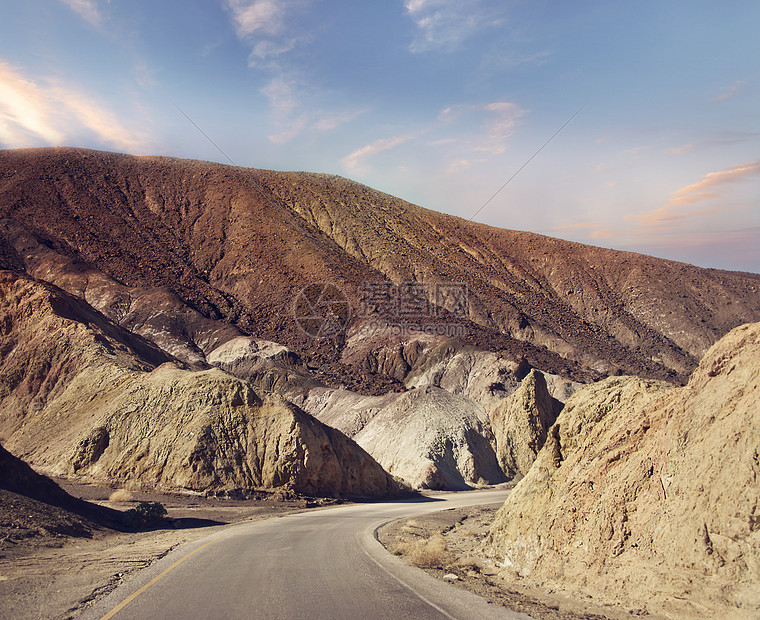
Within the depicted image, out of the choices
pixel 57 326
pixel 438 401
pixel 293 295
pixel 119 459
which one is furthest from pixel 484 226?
pixel 119 459

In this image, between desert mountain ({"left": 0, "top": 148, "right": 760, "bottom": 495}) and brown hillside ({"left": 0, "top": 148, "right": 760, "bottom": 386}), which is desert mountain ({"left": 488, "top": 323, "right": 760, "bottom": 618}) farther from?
brown hillside ({"left": 0, "top": 148, "right": 760, "bottom": 386})

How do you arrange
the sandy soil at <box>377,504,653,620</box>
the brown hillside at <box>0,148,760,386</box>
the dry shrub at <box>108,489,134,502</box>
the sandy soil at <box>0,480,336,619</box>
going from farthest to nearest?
the brown hillside at <box>0,148,760,386</box> < the dry shrub at <box>108,489,134,502</box> < the sandy soil at <box>0,480,336,619</box> < the sandy soil at <box>377,504,653,620</box>

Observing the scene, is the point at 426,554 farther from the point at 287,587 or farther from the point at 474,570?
the point at 287,587

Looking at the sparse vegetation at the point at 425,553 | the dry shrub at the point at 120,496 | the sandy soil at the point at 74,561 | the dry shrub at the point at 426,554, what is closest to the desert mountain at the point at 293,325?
the dry shrub at the point at 120,496

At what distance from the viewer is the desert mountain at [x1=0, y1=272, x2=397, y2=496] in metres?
24.9

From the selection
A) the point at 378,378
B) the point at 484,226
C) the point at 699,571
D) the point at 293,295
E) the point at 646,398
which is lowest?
the point at 699,571

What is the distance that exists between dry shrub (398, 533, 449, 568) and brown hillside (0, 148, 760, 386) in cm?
5085

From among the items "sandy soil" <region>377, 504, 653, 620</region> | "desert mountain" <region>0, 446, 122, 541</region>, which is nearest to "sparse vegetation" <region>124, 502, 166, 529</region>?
"desert mountain" <region>0, 446, 122, 541</region>

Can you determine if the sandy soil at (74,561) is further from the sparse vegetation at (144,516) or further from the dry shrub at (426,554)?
the dry shrub at (426,554)

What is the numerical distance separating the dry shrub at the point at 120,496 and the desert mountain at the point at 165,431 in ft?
6.23

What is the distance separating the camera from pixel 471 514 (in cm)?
2106

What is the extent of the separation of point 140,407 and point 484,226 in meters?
97.2

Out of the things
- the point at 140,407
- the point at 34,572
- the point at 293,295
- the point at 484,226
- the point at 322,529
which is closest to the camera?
the point at 34,572

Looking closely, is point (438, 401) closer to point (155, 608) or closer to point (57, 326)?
point (57, 326)
